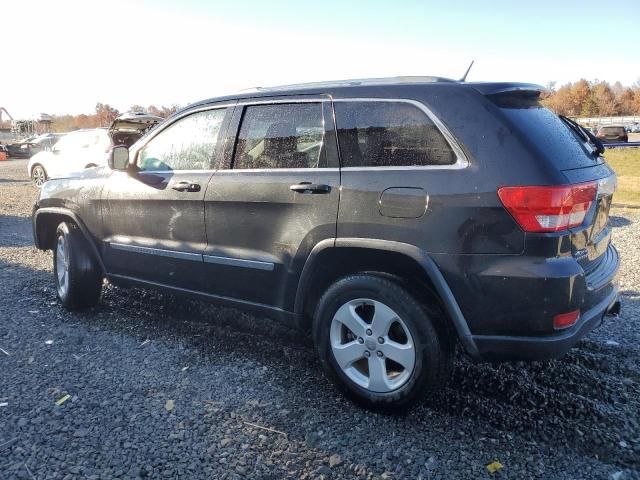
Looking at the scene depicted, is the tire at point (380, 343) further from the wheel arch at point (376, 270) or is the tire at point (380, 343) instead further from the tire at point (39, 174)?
the tire at point (39, 174)

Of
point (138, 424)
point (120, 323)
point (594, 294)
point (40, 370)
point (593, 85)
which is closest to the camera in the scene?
point (594, 294)

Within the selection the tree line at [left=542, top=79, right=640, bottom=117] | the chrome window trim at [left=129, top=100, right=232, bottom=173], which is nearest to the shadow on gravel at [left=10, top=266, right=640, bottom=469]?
the chrome window trim at [left=129, top=100, right=232, bottom=173]

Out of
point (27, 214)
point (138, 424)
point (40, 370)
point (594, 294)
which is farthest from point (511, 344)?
point (27, 214)

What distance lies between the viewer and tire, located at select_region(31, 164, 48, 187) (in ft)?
49.6

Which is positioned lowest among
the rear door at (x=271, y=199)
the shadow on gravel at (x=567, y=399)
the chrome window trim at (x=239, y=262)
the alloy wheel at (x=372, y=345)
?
the shadow on gravel at (x=567, y=399)

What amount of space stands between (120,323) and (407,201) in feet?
9.58

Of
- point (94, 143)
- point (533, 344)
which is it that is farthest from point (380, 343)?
point (94, 143)

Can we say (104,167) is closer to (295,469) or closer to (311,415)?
(311,415)

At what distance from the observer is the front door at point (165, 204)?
3.82 metres

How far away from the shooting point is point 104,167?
4.66 m

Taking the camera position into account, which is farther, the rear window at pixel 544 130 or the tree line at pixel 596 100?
the tree line at pixel 596 100

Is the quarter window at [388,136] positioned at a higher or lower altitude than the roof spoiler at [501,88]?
lower

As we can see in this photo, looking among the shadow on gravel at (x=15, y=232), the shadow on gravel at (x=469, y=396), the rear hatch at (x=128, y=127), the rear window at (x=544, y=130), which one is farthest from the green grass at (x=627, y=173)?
the shadow on gravel at (x=15, y=232)

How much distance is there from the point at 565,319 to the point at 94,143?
12337 mm
